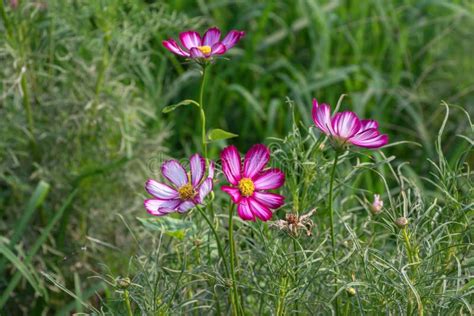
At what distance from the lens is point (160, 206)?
125cm

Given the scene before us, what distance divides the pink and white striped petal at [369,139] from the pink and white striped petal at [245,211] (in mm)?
168

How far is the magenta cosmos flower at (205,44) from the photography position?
130cm

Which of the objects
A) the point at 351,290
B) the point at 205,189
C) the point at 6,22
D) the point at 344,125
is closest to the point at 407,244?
the point at 351,290

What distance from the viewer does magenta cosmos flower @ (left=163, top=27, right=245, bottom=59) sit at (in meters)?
1.30

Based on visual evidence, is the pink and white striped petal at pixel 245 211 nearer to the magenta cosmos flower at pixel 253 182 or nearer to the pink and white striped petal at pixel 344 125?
the magenta cosmos flower at pixel 253 182

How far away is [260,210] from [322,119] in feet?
0.54

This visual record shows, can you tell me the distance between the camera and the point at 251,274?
1.41 m

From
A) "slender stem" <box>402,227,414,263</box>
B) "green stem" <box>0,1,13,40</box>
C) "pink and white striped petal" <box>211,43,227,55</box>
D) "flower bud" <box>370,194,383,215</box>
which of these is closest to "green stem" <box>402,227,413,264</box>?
"slender stem" <box>402,227,414,263</box>

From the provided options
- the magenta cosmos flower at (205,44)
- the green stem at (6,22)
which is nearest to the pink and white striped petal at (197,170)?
the magenta cosmos flower at (205,44)

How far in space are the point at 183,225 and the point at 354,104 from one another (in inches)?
55.7

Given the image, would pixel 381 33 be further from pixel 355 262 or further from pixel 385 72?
pixel 355 262

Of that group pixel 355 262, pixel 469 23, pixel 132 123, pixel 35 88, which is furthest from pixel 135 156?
pixel 469 23

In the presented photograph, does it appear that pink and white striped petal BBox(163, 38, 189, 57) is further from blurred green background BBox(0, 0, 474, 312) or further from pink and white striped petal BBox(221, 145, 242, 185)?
blurred green background BBox(0, 0, 474, 312)

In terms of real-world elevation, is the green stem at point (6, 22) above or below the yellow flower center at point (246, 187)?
above
